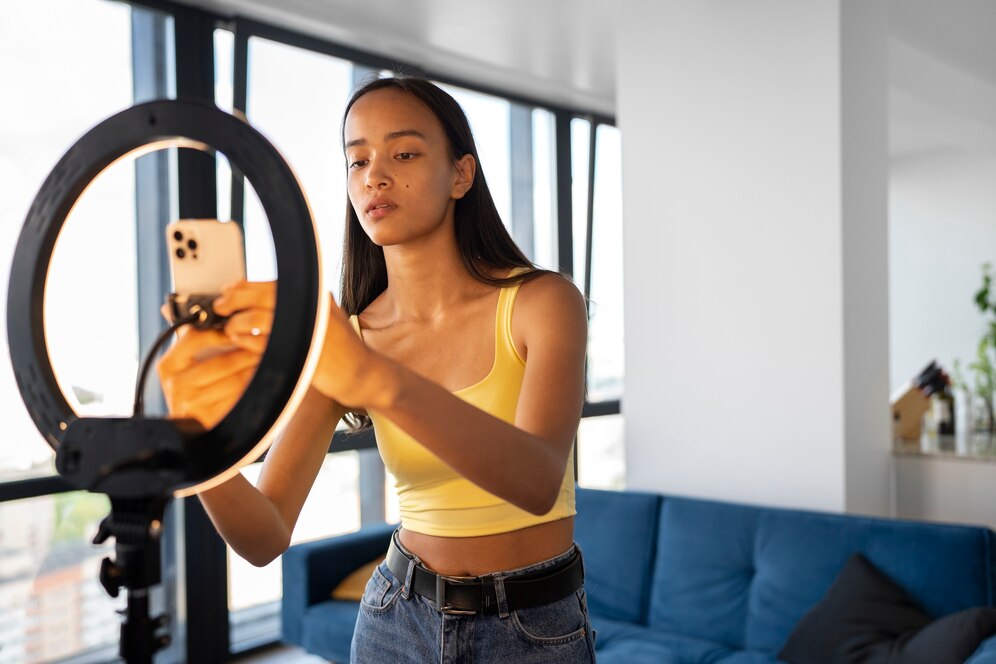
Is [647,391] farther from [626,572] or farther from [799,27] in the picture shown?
[799,27]

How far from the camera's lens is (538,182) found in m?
5.41

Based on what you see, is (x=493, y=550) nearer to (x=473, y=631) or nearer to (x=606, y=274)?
(x=473, y=631)

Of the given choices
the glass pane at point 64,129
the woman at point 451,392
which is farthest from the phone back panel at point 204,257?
the glass pane at point 64,129

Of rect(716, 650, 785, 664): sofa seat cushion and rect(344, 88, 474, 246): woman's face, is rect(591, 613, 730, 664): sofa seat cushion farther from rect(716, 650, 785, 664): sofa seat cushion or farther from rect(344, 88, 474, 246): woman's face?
rect(344, 88, 474, 246): woman's face

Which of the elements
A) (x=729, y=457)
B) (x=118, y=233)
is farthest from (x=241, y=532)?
(x=118, y=233)

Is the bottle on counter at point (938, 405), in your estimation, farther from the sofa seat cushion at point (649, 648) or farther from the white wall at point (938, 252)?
the white wall at point (938, 252)


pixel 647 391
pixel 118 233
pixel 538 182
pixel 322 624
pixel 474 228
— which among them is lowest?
pixel 322 624

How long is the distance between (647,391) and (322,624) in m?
1.41

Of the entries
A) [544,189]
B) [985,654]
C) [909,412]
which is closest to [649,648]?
[985,654]

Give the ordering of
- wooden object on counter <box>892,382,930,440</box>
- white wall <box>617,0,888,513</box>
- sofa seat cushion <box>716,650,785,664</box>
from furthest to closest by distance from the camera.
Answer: wooden object on counter <box>892,382,930,440</box> < white wall <box>617,0,888,513</box> < sofa seat cushion <box>716,650,785,664</box>

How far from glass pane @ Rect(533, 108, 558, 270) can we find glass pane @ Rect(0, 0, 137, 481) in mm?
2532

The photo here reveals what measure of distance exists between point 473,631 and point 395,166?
54 cm

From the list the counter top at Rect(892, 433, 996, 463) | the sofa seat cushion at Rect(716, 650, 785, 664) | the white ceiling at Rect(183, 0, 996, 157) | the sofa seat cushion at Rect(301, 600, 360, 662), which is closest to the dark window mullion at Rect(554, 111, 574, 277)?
the white ceiling at Rect(183, 0, 996, 157)

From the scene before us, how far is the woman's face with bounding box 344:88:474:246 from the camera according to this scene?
36.2 inches
